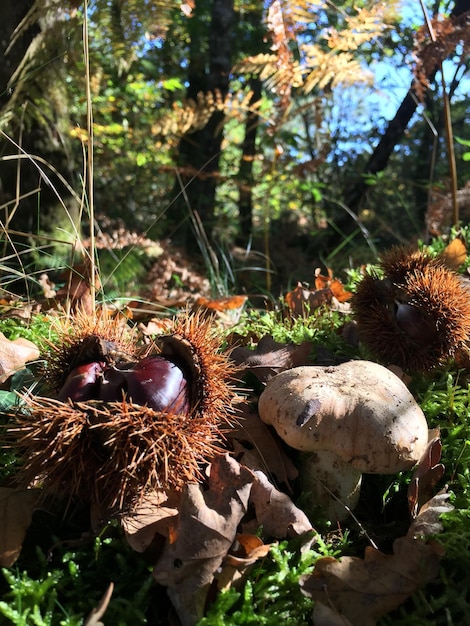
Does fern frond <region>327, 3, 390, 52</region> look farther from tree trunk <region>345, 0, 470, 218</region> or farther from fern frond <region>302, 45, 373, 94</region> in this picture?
tree trunk <region>345, 0, 470, 218</region>

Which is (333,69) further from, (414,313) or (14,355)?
(14,355)

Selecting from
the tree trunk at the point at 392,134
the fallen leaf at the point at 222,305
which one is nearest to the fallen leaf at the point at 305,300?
the fallen leaf at the point at 222,305

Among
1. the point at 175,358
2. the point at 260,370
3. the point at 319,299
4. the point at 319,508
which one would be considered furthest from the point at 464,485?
the point at 319,299

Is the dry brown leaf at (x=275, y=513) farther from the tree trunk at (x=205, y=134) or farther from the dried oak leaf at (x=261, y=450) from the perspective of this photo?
the tree trunk at (x=205, y=134)

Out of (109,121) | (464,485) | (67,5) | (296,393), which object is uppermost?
(67,5)

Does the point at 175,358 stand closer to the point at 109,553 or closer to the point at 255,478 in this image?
the point at 255,478

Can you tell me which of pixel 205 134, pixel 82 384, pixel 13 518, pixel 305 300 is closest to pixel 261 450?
pixel 82 384
